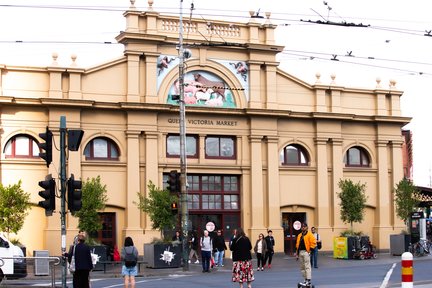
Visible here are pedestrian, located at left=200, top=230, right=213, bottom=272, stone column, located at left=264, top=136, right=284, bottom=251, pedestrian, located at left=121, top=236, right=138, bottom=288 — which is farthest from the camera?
stone column, located at left=264, top=136, right=284, bottom=251

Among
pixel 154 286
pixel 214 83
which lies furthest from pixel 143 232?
pixel 154 286

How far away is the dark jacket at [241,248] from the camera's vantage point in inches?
909

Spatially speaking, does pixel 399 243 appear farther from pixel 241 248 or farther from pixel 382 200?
pixel 241 248

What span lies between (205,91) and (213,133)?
7.68 feet

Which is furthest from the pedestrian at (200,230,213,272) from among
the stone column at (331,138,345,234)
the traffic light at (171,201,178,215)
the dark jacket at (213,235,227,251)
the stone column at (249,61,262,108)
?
the stone column at (331,138,345,234)

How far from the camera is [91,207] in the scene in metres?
38.8

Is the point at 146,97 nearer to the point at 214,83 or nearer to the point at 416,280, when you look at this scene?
the point at 214,83

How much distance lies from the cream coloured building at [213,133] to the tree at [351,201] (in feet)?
7.60

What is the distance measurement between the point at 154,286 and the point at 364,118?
1032 inches

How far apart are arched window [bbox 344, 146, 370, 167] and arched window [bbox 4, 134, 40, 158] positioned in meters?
18.6

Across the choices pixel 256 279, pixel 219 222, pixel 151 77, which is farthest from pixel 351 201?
pixel 256 279

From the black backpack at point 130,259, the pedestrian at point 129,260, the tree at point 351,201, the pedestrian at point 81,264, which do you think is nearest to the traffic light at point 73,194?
the pedestrian at point 81,264

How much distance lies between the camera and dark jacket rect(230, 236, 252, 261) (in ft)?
75.7

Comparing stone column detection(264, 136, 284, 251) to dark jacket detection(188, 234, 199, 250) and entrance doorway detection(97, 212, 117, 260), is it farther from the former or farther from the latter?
entrance doorway detection(97, 212, 117, 260)
